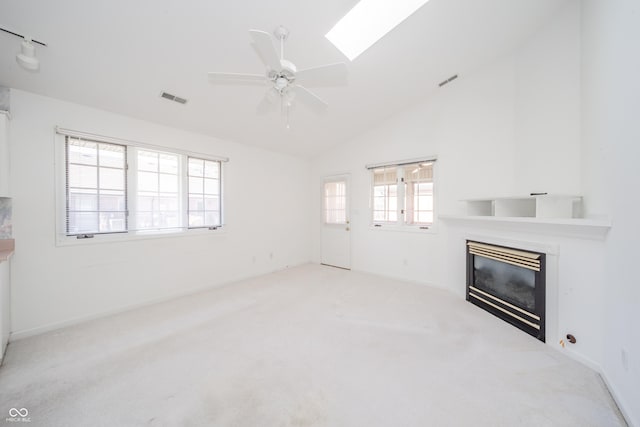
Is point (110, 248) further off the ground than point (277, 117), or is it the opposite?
point (277, 117)

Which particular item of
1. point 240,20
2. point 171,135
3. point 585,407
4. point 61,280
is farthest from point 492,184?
point 61,280

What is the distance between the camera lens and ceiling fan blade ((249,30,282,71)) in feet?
4.66

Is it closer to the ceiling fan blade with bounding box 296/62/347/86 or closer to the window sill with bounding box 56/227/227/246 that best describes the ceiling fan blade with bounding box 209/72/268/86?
the ceiling fan blade with bounding box 296/62/347/86

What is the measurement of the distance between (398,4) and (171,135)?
10.5 ft

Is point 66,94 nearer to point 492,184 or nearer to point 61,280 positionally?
point 61,280

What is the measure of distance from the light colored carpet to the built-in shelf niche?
127cm

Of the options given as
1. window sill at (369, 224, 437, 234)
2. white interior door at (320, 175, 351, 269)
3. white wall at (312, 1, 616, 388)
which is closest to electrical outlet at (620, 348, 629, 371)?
white wall at (312, 1, 616, 388)

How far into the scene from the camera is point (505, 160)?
10.2 ft

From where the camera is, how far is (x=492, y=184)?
3221 millimetres

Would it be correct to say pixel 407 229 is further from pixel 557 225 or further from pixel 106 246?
pixel 106 246

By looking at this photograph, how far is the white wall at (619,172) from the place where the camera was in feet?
4.78

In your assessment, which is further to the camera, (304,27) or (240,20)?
(304,27)

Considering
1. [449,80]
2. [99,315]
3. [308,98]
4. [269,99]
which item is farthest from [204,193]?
[449,80]

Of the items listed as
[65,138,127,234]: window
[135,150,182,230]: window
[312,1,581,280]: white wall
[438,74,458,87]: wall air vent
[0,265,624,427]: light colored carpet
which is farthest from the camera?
[438,74,458,87]: wall air vent
